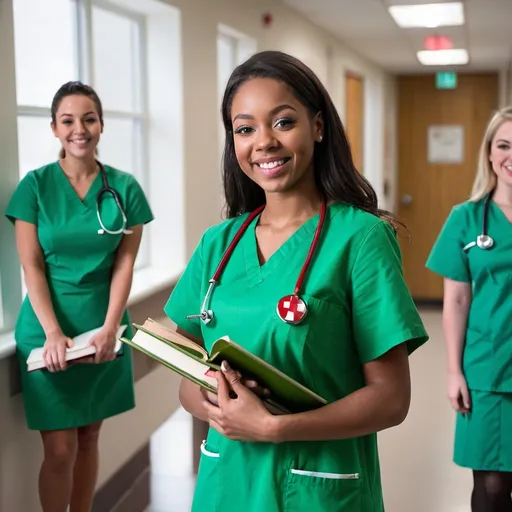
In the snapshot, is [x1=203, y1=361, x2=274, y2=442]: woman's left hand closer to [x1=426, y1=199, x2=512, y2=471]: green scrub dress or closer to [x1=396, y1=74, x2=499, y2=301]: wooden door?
[x1=426, y1=199, x2=512, y2=471]: green scrub dress

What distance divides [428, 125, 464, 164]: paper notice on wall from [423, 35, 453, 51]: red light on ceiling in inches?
68.0

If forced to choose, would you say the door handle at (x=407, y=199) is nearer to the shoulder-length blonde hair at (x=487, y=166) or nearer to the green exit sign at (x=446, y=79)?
the green exit sign at (x=446, y=79)

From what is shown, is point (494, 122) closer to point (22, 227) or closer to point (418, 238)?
point (22, 227)

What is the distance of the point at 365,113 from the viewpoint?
7633mm

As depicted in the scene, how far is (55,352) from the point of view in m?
2.23

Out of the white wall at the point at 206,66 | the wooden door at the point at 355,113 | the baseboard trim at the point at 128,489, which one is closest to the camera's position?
the baseboard trim at the point at 128,489

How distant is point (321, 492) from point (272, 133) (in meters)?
0.55

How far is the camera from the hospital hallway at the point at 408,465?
3.02m

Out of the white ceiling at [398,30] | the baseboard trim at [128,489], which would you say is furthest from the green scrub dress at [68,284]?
the white ceiling at [398,30]

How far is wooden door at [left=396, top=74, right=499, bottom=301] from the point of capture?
7914mm

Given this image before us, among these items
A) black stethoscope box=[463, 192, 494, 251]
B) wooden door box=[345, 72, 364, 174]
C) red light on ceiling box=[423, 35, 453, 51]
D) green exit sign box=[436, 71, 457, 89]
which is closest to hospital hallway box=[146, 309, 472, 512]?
black stethoscope box=[463, 192, 494, 251]

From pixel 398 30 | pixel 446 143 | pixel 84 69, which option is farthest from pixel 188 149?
pixel 446 143

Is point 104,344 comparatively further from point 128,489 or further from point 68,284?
point 128,489

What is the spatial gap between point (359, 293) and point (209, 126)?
10.1 ft
